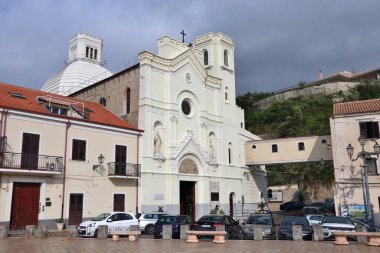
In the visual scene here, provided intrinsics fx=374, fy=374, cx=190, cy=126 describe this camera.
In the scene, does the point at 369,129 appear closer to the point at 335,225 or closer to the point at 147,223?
the point at 335,225

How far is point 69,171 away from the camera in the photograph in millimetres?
26000

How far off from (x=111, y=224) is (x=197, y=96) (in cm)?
1843

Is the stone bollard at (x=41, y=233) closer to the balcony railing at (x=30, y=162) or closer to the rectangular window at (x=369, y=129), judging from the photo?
the balcony railing at (x=30, y=162)

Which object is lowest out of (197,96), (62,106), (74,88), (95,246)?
(95,246)

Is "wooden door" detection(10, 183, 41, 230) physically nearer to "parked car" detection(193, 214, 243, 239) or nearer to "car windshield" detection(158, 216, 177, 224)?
"car windshield" detection(158, 216, 177, 224)

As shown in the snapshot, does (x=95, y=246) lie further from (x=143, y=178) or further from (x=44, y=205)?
(x=143, y=178)

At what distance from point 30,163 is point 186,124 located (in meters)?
15.7

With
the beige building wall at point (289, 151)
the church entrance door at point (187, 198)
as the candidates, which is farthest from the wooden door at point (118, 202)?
the beige building wall at point (289, 151)

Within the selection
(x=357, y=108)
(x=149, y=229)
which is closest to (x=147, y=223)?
(x=149, y=229)

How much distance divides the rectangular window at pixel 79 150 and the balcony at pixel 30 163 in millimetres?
1203

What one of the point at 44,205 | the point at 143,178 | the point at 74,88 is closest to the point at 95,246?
the point at 44,205

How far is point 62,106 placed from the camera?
92.6ft

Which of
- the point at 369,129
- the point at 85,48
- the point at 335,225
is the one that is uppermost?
the point at 85,48

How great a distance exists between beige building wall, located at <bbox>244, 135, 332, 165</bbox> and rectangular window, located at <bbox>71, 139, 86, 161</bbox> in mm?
21458
